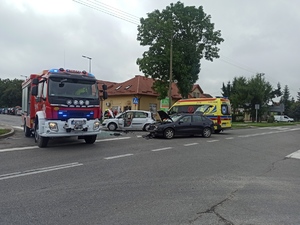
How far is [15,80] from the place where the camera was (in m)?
87.7

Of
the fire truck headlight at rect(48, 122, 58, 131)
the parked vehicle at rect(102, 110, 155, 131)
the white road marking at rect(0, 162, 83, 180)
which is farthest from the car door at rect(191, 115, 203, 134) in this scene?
the white road marking at rect(0, 162, 83, 180)

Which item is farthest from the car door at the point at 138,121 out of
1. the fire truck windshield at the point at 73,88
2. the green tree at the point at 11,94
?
the green tree at the point at 11,94

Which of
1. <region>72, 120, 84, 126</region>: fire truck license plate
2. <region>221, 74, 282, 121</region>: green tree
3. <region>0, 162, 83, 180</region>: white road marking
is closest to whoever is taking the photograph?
<region>0, 162, 83, 180</region>: white road marking

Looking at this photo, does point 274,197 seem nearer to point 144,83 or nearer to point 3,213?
point 3,213

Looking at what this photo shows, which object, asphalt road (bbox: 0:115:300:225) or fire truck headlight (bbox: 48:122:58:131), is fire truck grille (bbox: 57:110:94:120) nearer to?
fire truck headlight (bbox: 48:122:58:131)

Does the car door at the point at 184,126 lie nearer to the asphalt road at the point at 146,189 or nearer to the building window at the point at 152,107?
the asphalt road at the point at 146,189

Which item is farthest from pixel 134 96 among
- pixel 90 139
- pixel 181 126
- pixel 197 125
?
pixel 90 139

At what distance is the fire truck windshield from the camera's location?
11.4 meters

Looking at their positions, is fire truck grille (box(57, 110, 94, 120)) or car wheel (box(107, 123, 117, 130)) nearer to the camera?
fire truck grille (box(57, 110, 94, 120))

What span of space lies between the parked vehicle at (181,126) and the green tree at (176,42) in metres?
16.6

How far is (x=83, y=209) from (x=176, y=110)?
724 inches

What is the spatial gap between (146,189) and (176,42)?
30868 mm

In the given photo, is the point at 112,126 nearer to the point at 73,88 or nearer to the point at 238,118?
the point at 73,88

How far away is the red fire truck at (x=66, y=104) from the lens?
11.2 m
